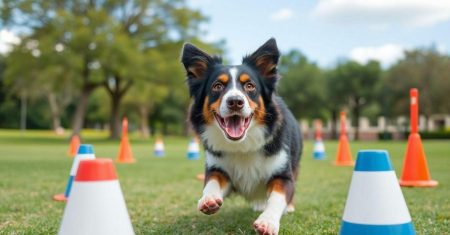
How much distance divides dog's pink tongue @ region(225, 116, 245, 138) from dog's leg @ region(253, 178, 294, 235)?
0.56 m

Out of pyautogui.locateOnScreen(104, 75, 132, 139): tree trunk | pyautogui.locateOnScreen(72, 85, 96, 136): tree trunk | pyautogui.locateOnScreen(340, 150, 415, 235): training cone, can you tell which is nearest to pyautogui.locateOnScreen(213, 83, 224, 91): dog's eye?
pyautogui.locateOnScreen(340, 150, 415, 235): training cone

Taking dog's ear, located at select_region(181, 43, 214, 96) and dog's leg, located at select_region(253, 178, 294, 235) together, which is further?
dog's ear, located at select_region(181, 43, 214, 96)

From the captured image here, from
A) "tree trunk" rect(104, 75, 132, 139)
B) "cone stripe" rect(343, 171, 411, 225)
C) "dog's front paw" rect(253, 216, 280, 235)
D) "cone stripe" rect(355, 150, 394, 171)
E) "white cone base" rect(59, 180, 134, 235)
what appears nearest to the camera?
"white cone base" rect(59, 180, 134, 235)

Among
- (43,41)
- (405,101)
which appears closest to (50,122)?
(43,41)

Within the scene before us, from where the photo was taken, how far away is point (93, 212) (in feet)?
8.16

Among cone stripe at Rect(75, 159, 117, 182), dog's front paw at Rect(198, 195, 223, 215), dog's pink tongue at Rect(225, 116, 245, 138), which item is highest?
dog's pink tongue at Rect(225, 116, 245, 138)

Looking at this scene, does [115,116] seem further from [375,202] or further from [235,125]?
[375,202]

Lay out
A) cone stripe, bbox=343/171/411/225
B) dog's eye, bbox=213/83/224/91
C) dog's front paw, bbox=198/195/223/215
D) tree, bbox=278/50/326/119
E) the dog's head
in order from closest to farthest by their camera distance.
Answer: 1. cone stripe, bbox=343/171/411/225
2. dog's front paw, bbox=198/195/223/215
3. the dog's head
4. dog's eye, bbox=213/83/224/91
5. tree, bbox=278/50/326/119

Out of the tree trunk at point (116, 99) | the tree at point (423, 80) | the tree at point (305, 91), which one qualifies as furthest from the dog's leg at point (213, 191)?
the tree at point (305, 91)

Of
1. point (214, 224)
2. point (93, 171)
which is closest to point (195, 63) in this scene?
point (214, 224)

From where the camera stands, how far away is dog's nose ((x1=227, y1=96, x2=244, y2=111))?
3.57 meters

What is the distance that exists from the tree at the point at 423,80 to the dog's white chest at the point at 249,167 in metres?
39.9

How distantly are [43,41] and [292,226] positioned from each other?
2904 centimetres

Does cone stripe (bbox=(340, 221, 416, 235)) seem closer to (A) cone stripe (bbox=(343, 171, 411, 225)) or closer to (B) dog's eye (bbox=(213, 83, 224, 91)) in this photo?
(A) cone stripe (bbox=(343, 171, 411, 225))
